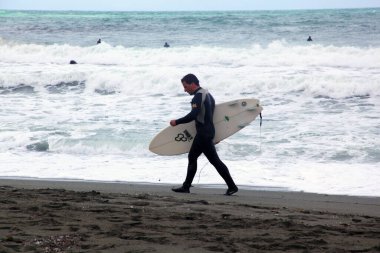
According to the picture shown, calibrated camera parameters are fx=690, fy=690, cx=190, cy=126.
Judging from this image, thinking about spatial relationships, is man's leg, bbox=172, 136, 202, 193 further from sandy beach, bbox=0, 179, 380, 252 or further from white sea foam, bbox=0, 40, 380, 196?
white sea foam, bbox=0, 40, 380, 196

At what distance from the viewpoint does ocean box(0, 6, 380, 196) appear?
10031mm

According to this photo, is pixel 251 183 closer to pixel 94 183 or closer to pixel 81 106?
pixel 94 183

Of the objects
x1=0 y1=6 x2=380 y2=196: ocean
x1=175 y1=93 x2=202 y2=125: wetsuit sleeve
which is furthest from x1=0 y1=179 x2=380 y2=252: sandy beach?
x1=0 y1=6 x2=380 y2=196: ocean

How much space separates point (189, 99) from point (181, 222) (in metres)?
11.7

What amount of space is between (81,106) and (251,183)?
28.1 feet

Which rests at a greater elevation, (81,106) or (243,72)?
(243,72)

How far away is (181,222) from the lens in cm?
582

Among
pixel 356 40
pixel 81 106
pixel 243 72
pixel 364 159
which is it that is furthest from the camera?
pixel 356 40

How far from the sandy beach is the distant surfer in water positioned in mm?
292

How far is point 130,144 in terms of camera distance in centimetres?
1188

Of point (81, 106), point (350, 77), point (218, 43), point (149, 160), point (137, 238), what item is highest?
point (218, 43)

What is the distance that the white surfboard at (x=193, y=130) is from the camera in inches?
356

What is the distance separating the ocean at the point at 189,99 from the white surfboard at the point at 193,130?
50 cm

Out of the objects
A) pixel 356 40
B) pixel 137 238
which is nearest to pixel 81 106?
pixel 137 238
